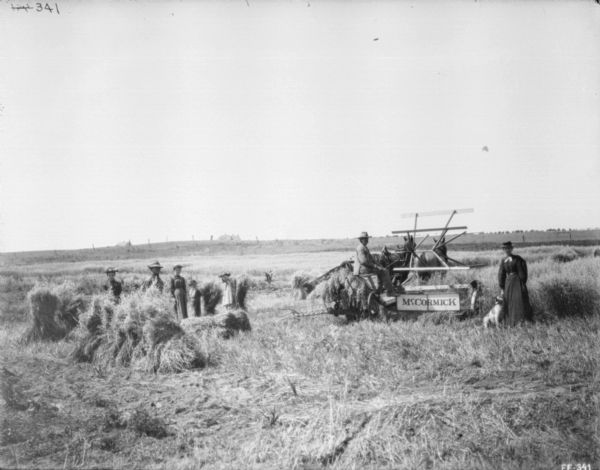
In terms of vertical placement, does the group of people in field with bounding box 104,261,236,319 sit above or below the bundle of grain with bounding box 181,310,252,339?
above

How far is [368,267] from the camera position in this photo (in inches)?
372

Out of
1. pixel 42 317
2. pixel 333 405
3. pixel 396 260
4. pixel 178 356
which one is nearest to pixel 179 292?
pixel 42 317

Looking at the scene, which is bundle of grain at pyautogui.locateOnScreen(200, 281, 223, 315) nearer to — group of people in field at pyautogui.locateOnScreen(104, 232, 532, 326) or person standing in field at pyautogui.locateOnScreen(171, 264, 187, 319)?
group of people in field at pyautogui.locateOnScreen(104, 232, 532, 326)

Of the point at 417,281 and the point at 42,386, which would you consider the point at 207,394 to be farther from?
the point at 417,281

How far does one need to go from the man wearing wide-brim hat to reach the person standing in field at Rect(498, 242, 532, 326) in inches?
88.9

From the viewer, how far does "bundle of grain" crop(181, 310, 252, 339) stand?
342 inches

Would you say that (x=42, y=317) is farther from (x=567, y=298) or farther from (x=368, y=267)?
(x=567, y=298)

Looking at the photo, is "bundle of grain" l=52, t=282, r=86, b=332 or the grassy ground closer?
the grassy ground

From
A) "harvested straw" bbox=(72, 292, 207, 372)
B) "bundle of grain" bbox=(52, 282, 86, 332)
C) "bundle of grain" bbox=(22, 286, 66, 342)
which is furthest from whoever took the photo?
"bundle of grain" bbox=(52, 282, 86, 332)

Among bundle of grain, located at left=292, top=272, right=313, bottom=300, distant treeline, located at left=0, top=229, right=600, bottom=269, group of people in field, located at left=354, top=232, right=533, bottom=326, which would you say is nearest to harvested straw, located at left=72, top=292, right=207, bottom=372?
group of people in field, located at left=354, top=232, right=533, bottom=326

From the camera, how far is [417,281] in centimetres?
1078

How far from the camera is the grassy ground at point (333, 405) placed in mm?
3998

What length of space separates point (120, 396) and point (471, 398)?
450 cm

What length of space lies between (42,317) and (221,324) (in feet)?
13.3
